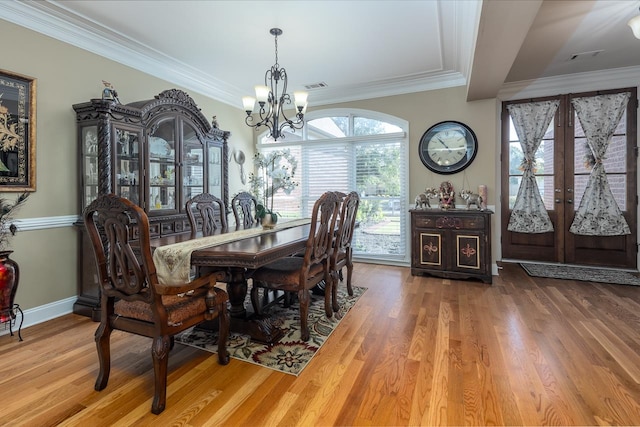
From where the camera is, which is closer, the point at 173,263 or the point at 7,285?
the point at 173,263

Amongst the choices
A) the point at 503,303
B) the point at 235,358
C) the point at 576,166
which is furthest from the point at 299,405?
the point at 576,166

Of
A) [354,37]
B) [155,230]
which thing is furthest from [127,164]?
[354,37]

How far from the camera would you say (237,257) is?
6.23 feet

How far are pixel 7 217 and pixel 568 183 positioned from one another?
6.36 metres

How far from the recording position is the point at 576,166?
4.45 meters

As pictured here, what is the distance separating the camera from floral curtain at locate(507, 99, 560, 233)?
179 inches

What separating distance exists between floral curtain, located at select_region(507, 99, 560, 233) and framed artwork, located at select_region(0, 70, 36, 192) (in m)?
5.65

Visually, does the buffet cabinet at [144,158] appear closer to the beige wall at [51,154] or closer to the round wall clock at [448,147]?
the beige wall at [51,154]

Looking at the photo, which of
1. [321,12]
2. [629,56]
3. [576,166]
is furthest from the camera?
[576,166]

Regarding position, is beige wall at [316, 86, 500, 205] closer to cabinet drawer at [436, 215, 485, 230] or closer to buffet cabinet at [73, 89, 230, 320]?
cabinet drawer at [436, 215, 485, 230]

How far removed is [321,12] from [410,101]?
2225 millimetres

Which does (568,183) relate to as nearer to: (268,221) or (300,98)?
(300,98)

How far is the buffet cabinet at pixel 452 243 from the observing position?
381 centimetres

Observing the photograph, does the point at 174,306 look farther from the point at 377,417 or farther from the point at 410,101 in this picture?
the point at 410,101
